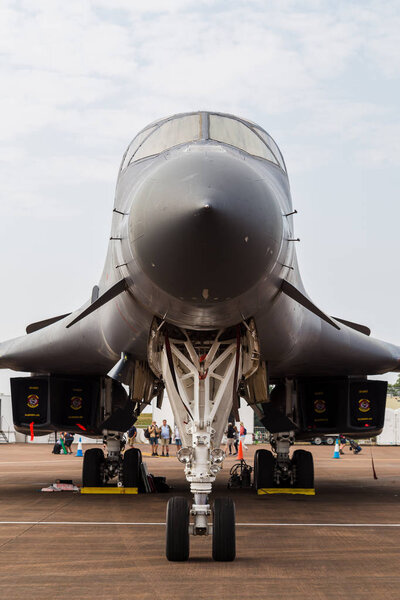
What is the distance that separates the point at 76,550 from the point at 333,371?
5.86m

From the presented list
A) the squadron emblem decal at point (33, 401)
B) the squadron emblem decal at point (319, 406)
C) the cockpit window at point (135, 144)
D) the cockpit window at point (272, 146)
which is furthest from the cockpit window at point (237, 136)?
the squadron emblem decal at point (33, 401)

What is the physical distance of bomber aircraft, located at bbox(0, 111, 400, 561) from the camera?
561cm

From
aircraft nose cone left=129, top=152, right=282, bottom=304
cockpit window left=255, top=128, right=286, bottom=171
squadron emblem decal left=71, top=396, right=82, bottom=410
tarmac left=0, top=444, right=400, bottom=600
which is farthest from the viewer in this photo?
squadron emblem decal left=71, top=396, right=82, bottom=410


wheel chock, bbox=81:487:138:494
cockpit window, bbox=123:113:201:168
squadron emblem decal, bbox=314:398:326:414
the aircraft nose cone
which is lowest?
wheel chock, bbox=81:487:138:494

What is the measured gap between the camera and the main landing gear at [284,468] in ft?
38.8

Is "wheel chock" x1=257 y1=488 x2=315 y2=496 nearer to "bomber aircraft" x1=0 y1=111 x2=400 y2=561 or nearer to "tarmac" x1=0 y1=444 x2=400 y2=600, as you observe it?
"bomber aircraft" x1=0 y1=111 x2=400 y2=561

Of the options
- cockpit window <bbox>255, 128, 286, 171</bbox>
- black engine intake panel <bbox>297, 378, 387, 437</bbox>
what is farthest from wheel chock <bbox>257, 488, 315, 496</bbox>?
cockpit window <bbox>255, 128, 286, 171</bbox>

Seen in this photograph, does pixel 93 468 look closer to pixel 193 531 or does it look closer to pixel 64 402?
pixel 64 402

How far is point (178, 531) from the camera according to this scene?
6.07 metres

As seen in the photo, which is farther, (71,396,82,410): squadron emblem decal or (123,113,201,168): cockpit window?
(71,396,82,410): squadron emblem decal

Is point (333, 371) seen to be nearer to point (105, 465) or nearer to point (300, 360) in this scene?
point (300, 360)

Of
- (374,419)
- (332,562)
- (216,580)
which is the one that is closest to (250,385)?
(332,562)

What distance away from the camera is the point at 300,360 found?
1057 centimetres

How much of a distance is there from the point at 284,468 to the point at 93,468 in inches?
114
